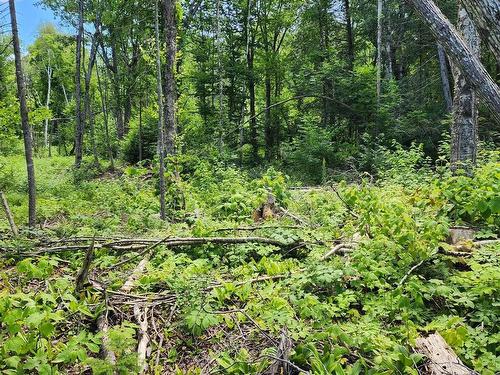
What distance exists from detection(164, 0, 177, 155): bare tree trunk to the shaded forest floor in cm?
502

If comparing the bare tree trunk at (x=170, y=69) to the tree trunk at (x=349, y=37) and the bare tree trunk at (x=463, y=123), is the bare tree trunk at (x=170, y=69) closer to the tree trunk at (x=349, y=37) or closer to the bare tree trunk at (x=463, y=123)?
the bare tree trunk at (x=463, y=123)

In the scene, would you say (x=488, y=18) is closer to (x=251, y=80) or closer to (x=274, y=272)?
(x=274, y=272)

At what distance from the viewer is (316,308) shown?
3039 millimetres

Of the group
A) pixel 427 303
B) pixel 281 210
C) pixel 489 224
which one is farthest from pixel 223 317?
pixel 281 210

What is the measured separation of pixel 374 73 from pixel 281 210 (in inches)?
492

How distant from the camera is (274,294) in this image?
348cm

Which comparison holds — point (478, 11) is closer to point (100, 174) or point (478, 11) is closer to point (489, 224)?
point (489, 224)

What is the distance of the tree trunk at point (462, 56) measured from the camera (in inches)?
110

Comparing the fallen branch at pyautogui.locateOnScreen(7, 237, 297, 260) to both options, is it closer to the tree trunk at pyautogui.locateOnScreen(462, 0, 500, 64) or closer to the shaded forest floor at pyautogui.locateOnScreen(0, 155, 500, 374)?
the shaded forest floor at pyautogui.locateOnScreen(0, 155, 500, 374)

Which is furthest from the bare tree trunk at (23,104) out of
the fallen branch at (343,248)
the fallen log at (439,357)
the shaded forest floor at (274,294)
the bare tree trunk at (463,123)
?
the bare tree trunk at (463,123)

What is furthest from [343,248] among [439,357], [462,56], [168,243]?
[462,56]

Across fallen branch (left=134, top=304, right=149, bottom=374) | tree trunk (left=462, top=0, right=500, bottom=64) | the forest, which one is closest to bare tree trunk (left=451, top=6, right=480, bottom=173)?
the forest

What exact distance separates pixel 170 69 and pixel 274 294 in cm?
837

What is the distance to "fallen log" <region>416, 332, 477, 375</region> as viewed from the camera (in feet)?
8.13
